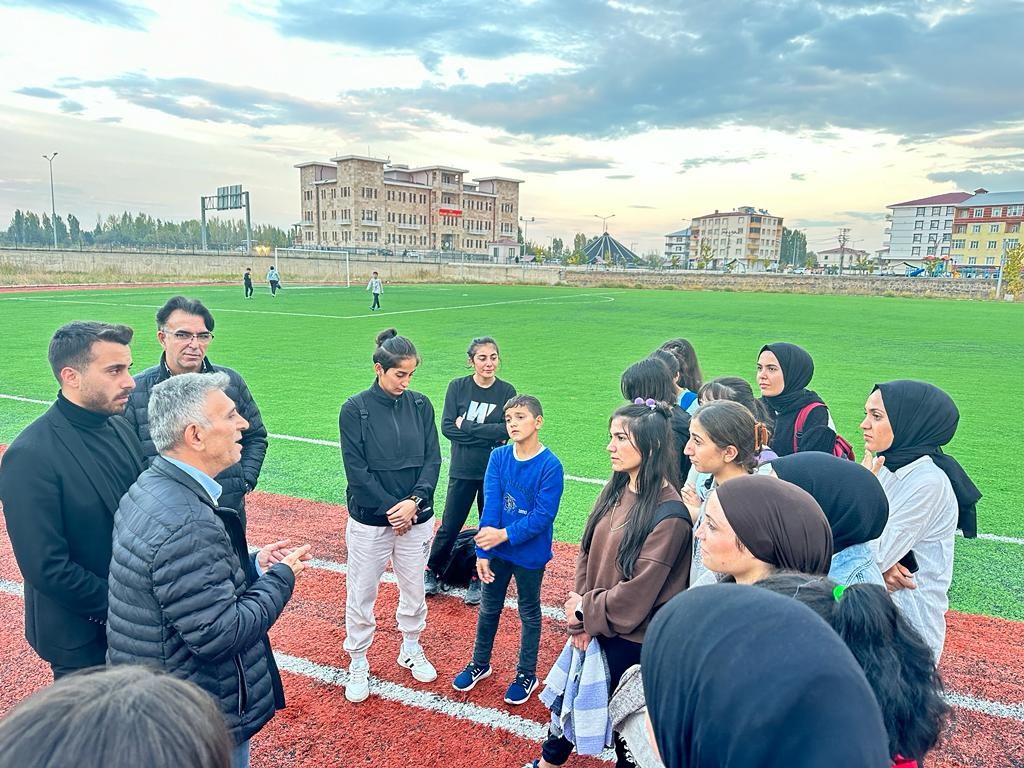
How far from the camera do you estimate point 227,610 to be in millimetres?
2342

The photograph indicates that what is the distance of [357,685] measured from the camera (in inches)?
150

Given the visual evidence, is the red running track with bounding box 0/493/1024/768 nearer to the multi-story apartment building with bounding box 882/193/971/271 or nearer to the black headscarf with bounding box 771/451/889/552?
the black headscarf with bounding box 771/451/889/552

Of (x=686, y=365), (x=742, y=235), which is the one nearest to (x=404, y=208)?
(x=742, y=235)

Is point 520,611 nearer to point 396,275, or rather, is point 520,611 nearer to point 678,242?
point 396,275

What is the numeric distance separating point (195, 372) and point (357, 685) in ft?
7.41

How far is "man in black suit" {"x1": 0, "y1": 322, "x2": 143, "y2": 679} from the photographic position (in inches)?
106

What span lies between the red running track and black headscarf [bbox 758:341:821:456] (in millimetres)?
1725

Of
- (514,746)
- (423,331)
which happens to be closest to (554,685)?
(514,746)

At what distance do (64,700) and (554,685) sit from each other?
8.38 ft

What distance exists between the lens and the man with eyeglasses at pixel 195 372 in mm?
4137

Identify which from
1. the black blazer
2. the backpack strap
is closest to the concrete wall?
the black blazer

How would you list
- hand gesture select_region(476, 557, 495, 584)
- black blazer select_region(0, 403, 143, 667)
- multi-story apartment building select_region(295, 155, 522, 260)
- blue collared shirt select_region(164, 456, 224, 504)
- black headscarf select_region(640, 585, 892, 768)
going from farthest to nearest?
multi-story apartment building select_region(295, 155, 522, 260) → hand gesture select_region(476, 557, 495, 584) → black blazer select_region(0, 403, 143, 667) → blue collared shirt select_region(164, 456, 224, 504) → black headscarf select_region(640, 585, 892, 768)

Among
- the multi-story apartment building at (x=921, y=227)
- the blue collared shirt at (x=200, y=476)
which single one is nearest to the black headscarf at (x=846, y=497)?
the blue collared shirt at (x=200, y=476)

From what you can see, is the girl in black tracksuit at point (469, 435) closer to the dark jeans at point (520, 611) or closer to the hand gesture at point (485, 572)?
the dark jeans at point (520, 611)
